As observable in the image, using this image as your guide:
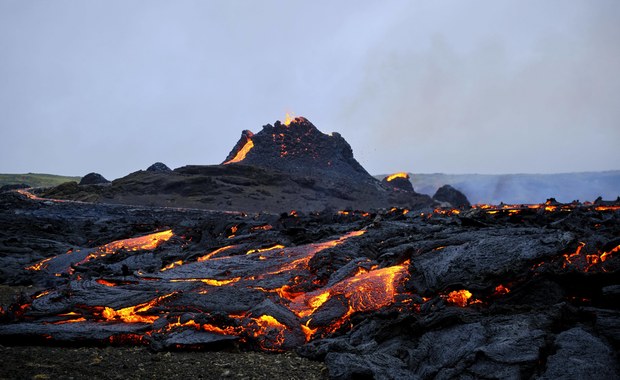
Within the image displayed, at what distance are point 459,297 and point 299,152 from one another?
67390mm

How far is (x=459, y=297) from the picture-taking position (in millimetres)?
7895

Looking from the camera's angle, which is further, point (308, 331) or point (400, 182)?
point (400, 182)

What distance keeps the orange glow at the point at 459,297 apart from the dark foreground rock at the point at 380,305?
0.09 feet

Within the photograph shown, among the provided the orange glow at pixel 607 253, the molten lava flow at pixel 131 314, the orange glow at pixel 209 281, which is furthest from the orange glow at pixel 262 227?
the orange glow at pixel 607 253

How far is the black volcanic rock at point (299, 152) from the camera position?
71000mm

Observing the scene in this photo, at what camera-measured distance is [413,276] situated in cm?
916

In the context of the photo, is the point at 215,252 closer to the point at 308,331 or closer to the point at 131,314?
the point at 131,314

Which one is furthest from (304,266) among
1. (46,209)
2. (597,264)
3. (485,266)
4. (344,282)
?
(46,209)

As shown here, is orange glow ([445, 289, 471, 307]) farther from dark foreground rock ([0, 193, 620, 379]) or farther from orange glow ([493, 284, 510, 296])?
orange glow ([493, 284, 510, 296])

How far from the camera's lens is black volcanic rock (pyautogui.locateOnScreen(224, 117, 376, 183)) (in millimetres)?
71000

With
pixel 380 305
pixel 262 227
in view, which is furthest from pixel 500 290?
pixel 262 227

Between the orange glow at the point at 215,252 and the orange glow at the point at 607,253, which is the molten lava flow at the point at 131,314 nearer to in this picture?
the orange glow at the point at 215,252

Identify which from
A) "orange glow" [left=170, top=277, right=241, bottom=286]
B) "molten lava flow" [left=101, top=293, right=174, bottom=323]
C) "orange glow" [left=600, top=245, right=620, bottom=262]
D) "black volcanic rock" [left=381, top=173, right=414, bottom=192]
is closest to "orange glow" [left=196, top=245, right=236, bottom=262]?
"orange glow" [left=170, top=277, right=241, bottom=286]

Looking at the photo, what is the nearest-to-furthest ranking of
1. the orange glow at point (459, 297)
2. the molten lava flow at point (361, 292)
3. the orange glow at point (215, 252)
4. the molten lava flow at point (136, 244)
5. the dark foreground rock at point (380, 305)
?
the dark foreground rock at point (380, 305) < the orange glow at point (459, 297) < the molten lava flow at point (361, 292) < the orange glow at point (215, 252) < the molten lava flow at point (136, 244)
